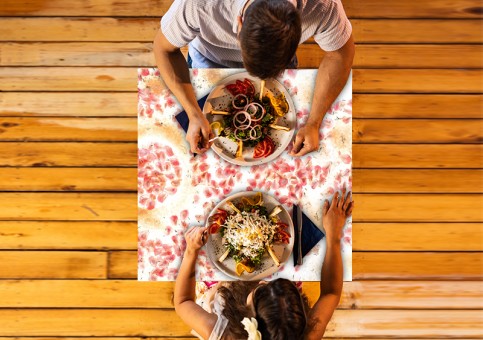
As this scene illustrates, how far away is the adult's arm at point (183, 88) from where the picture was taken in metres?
1.67

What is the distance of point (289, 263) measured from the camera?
5.63 feet

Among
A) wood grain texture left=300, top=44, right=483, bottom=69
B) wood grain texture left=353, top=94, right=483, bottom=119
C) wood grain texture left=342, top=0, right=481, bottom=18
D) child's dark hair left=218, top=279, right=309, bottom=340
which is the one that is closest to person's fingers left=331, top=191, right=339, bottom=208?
child's dark hair left=218, top=279, right=309, bottom=340

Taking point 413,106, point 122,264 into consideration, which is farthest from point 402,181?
point 122,264

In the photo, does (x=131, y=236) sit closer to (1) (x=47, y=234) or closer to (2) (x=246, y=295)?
(1) (x=47, y=234)

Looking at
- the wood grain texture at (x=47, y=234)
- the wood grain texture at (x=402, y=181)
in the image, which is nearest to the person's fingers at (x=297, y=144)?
the wood grain texture at (x=402, y=181)

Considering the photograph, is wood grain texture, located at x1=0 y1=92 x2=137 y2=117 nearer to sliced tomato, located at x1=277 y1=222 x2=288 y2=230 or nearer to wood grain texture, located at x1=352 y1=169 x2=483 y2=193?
sliced tomato, located at x1=277 y1=222 x2=288 y2=230

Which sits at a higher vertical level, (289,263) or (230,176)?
(230,176)

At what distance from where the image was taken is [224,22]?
5.45 ft

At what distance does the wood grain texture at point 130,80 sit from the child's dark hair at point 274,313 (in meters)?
1.46

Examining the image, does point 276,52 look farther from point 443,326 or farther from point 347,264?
point 443,326

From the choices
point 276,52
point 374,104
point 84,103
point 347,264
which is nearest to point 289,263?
point 347,264

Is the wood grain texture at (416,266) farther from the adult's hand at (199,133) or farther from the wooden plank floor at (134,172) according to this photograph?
the adult's hand at (199,133)

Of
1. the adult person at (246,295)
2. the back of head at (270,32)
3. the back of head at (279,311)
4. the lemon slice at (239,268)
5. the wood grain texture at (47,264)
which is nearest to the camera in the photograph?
the back of head at (270,32)

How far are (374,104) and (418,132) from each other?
0.30 meters
